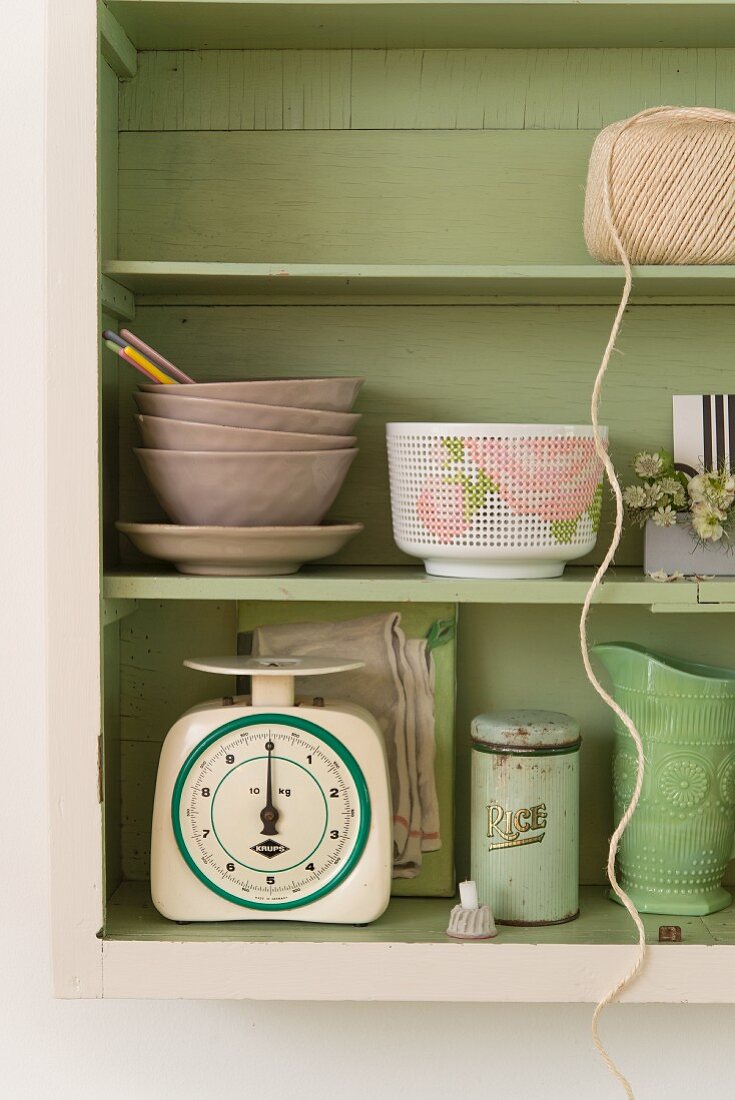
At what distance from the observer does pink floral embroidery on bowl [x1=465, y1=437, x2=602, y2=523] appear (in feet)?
3.86

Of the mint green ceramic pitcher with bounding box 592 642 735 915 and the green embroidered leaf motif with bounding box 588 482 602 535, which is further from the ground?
the green embroidered leaf motif with bounding box 588 482 602 535

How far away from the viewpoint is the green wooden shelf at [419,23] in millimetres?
1203

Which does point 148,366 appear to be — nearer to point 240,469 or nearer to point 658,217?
point 240,469

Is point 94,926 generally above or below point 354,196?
below

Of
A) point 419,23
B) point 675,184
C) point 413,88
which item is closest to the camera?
point 675,184

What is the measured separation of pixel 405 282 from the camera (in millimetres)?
1237

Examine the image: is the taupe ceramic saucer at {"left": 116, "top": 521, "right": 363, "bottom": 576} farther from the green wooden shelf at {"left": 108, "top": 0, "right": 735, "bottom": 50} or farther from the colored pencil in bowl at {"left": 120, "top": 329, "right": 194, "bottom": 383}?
the green wooden shelf at {"left": 108, "top": 0, "right": 735, "bottom": 50}

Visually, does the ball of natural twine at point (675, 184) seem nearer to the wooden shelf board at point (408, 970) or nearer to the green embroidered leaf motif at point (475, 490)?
the green embroidered leaf motif at point (475, 490)

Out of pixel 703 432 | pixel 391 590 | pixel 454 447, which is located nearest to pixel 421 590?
pixel 391 590

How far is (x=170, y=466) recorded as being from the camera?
121cm

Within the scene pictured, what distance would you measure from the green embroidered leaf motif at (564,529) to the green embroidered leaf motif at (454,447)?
4.4 inches

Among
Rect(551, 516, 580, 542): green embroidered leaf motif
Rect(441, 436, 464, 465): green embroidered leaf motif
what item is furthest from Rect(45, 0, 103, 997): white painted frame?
Rect(551, 516, 580, 542): green embroidered leaf motif

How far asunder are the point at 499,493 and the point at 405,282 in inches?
9.5

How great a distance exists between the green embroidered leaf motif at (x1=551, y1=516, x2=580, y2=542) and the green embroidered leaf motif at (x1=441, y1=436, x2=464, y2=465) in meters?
0.11
